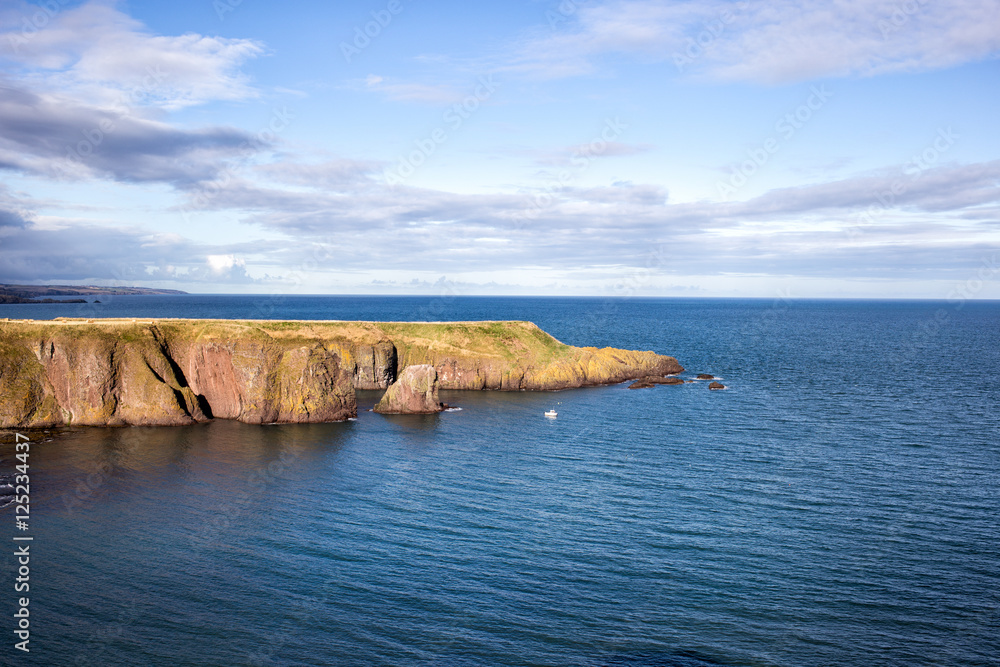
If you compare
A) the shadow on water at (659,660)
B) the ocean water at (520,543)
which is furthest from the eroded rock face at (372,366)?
the shadow on water at (659,660)

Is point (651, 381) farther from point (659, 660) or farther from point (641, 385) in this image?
point (659, 660)

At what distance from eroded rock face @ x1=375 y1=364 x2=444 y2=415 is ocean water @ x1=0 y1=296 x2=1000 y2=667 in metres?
5.78

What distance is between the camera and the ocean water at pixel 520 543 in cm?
2598

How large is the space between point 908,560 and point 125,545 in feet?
140

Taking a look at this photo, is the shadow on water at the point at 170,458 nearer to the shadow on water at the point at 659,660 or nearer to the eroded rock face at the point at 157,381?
the eroded rock face at the point at 157,381

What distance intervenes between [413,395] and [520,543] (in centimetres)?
3871

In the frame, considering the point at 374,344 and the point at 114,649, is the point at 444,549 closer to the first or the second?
the point at 114,649

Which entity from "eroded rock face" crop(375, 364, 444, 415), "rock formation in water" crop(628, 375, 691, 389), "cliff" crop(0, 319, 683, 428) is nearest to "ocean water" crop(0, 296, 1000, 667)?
"cliff" crop(0, 319, 683, 428)

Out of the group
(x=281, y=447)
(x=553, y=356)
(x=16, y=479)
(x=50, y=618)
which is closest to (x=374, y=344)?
(x=553, y=356)

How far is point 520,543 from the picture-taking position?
35.3 m

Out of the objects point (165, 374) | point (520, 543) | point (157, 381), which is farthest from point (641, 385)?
point (157, 381)

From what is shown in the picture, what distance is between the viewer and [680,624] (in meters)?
27.1

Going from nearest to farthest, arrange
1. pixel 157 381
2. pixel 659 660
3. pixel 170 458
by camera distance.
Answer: pixel 659 660, pixel 170 458, pixel 157 381

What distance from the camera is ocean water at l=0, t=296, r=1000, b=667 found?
26.0 metres
